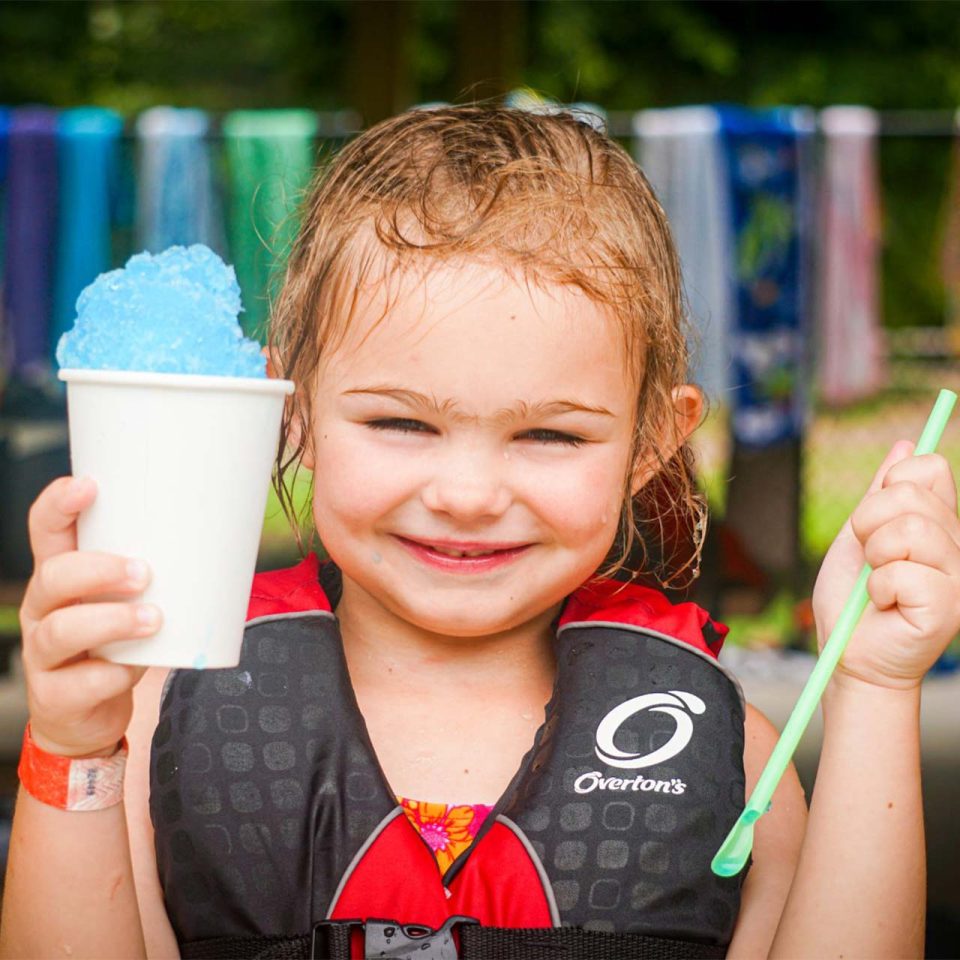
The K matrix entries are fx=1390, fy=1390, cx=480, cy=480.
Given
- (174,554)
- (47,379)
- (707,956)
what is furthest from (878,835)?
(47,379)

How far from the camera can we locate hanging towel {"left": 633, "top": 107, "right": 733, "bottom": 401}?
566cm

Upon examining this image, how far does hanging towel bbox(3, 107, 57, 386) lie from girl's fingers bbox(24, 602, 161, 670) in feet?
15.4

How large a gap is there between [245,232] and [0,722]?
2.93 m

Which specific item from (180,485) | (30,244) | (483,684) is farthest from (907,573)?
(30,244)

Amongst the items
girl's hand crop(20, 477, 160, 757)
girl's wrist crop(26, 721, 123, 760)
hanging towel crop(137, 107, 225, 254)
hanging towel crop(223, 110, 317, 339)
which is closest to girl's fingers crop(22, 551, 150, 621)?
girl's hand crop(20, 477, 160, 757)

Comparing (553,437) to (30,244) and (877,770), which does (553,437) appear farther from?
(30,244)

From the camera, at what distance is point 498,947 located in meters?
1.59

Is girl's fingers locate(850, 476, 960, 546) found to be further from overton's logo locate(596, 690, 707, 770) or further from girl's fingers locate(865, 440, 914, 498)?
overton's logo locate(596, 690, 707, 770)

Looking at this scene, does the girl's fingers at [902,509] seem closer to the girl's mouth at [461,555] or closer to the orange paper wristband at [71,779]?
the girl's mouth at [461,555]

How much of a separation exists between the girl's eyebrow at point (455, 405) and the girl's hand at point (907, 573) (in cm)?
36

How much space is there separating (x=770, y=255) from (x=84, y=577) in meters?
4.90

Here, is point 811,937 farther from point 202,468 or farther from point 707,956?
point 202,468

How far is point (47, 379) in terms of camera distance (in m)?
5.94

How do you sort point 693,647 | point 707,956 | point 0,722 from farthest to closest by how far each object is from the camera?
point 0,722
point 693,647
point 707,956
